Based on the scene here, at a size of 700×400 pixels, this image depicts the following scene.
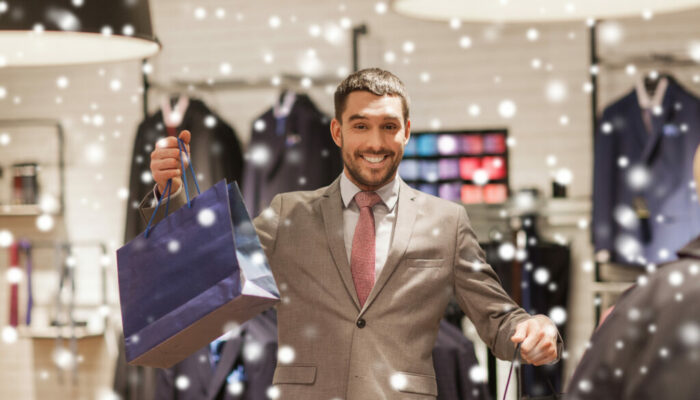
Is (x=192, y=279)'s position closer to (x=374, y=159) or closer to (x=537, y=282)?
(x=374, y=159)

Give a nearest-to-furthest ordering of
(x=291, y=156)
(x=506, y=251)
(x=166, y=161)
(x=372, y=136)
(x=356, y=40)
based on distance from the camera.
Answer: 1. (x=166, y=161)
2. (x=372, y=136)
3. (x=506, y=251)
4. (x=291, y=156)
5. (x=356, y=40)

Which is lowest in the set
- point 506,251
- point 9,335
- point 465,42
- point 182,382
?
point 9,335

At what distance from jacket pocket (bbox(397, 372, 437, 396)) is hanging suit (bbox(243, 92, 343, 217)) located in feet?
7.99

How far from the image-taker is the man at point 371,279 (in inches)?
73.9

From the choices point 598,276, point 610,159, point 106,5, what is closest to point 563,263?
point 598,276

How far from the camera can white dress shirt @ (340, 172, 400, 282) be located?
1.97 m

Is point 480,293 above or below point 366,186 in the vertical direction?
below

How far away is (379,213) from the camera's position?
6.61 feet

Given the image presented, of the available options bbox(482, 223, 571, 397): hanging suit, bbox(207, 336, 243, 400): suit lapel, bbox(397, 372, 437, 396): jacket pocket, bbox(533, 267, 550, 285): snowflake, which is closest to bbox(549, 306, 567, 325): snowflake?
bbox(482, 223, 571, 397): hanging suit

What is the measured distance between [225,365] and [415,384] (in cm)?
154

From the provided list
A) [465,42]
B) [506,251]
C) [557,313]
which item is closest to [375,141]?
[506,251]

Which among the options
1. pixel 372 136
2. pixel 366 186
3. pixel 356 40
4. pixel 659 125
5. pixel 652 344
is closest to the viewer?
pixel 652 344

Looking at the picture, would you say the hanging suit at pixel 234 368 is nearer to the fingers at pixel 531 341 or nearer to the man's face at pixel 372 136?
the man's face at pixel 372 136

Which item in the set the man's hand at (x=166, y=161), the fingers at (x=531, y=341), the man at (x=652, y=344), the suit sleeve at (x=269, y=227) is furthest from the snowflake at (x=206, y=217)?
the man at (x=652, y=344)
